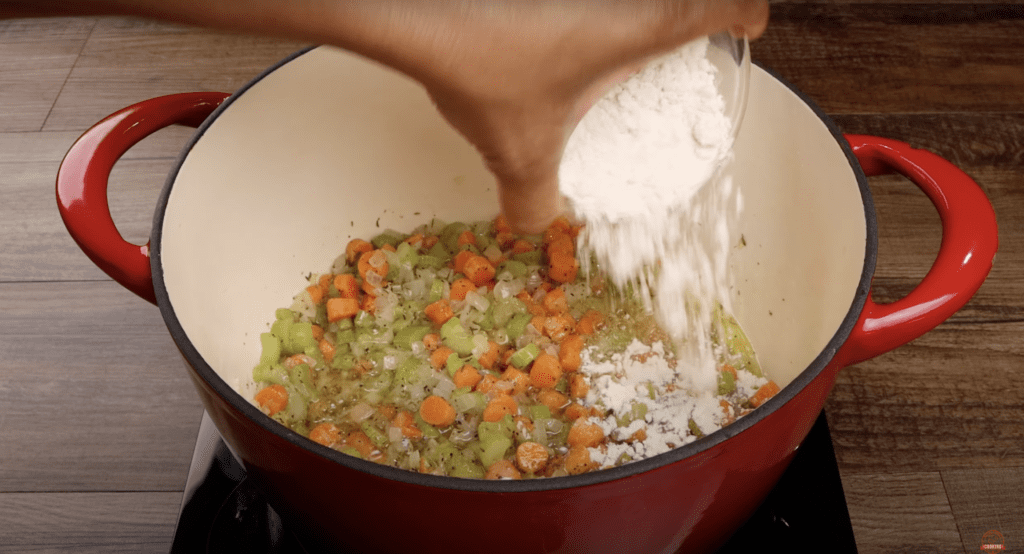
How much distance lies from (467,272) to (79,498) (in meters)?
0.61

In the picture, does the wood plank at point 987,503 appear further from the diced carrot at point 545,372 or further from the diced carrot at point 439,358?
the diced carrot at point 439,358

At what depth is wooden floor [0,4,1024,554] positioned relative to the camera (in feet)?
3.20

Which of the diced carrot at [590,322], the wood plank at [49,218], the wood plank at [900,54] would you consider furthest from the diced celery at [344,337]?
the wood plank at [900,54]

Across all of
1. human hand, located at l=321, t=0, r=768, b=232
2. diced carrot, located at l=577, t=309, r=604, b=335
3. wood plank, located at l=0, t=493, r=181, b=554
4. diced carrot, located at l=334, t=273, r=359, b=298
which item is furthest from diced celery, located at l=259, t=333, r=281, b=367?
human hand, located at l=321, t=0, r=768, b=232

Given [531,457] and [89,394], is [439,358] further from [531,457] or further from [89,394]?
[89,394]

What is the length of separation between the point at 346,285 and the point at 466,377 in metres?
0.24

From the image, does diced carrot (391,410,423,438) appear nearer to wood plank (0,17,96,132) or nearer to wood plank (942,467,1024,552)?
Result: wood plank (942,467,1024,552)

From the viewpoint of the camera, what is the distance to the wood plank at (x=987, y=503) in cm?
92

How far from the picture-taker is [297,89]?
37.6 inches

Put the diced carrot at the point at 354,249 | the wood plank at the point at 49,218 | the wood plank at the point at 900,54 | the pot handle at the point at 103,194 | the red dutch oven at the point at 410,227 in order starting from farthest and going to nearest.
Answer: the wood plank at the point at 900,54 → the wood plank at the point at 49,218 → the diced carrot at the point at 354,249 → the pot handle at the point at 103,194 → the red dutch oven at the point at 410,227

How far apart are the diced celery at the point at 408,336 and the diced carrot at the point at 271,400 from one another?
17 centimetres

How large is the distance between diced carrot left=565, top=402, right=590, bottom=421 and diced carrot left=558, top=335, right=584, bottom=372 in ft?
0.19

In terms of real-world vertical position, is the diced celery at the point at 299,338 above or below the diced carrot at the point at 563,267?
below

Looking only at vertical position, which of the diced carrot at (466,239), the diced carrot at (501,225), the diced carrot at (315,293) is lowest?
the diced carrot at (315,293)
